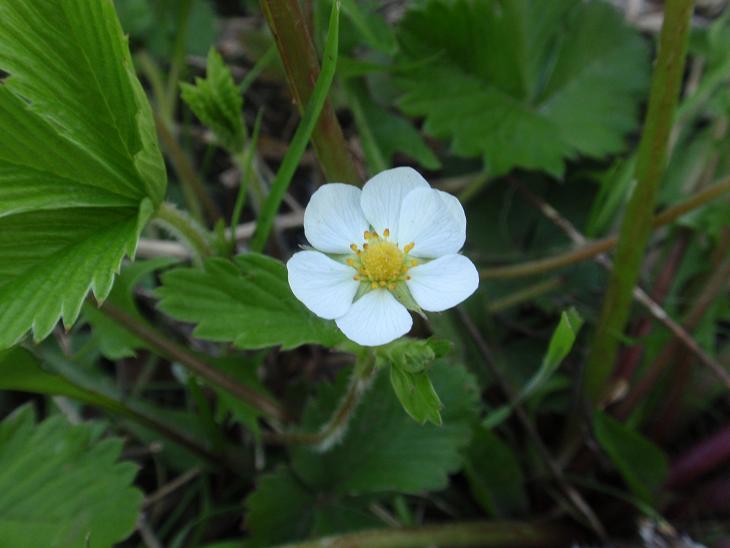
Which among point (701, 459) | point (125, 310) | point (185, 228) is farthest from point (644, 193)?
point (125, 310)

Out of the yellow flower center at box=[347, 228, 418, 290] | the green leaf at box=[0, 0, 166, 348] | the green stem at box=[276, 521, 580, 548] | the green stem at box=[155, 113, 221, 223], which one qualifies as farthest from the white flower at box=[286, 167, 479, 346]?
the green stem at box=[155, 113, 221, 223]

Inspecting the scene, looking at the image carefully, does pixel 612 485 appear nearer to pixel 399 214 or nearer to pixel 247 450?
pixel 247 450

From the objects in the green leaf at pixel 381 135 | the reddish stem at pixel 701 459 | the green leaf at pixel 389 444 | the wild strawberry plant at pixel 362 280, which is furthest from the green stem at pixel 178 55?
the reddish stem at pixel 701 459

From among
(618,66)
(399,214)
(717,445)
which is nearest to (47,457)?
(399,214)

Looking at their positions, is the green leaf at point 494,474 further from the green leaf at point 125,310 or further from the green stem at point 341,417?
the green leaf at point 125,310

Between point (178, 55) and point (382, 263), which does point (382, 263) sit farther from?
point (178, 55)
